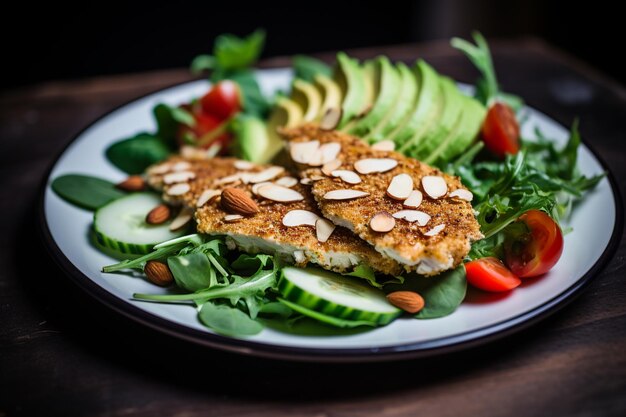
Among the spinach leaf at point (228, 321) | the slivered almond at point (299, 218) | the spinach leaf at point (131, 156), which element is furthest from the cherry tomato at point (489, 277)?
the spinach leaf at point (131, 156)

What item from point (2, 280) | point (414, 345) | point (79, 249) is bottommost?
point (2, 280)

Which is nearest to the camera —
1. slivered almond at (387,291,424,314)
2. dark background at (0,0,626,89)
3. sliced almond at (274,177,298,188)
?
slivered almond at (387,291,424,314)

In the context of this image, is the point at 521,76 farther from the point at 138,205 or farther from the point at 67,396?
the point at 67,396

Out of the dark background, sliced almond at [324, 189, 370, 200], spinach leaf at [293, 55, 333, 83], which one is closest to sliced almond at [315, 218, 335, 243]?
sliced almond at [324, 189, 370, 200]

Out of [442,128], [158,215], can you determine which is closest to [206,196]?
[158,215]

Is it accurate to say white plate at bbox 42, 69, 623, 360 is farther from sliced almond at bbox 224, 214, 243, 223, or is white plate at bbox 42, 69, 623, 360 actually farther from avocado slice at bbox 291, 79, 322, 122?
avocado slice at bbox 291, 79, 322, 122

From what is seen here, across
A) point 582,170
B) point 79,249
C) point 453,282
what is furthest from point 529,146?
point 79,249

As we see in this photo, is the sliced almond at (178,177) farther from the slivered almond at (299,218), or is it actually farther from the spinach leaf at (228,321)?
the spinach leaf at (228,321)
